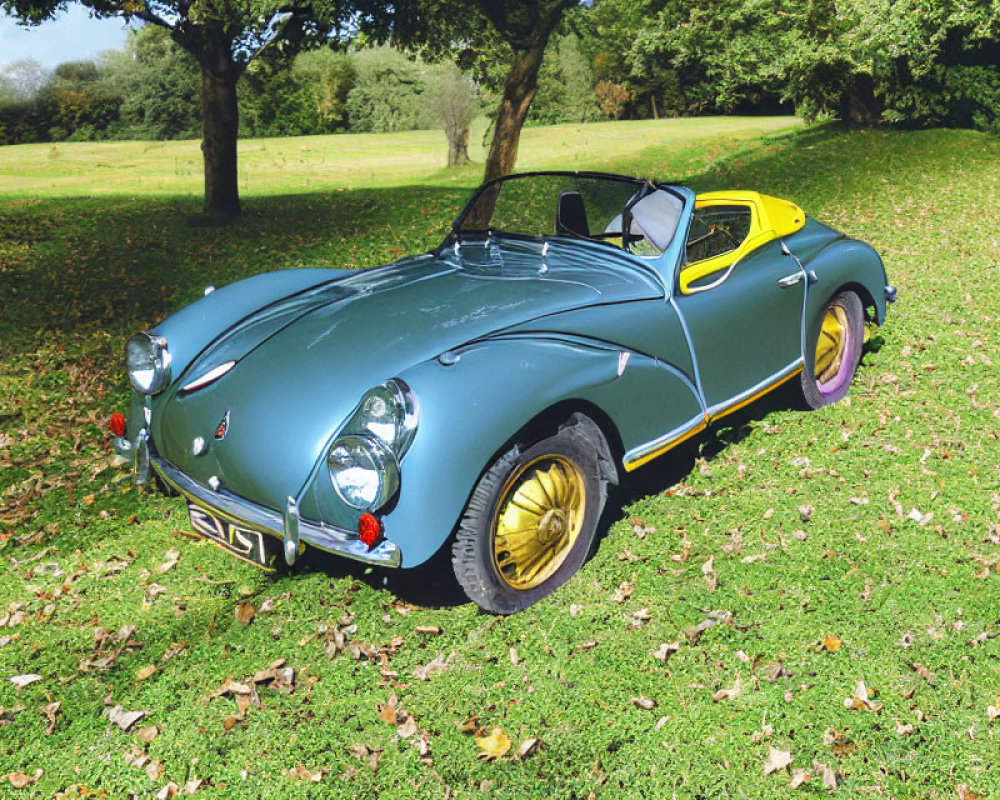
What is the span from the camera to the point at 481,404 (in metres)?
3.67

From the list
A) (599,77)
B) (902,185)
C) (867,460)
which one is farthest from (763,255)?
(599,77)

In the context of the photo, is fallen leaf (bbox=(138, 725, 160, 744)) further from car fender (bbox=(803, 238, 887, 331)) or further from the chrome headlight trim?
car fender (bbox=(803, 238, 887, 331))

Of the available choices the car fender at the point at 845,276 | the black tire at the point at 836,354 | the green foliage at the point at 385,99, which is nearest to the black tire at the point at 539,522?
the car fender at the point at 845,276

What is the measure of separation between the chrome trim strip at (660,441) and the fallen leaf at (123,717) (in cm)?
244

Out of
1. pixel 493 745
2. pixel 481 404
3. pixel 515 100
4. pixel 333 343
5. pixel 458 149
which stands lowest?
pixel 493 745

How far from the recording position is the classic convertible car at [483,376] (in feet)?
11.8

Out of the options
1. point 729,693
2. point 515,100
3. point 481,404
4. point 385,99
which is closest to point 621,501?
point 729,693

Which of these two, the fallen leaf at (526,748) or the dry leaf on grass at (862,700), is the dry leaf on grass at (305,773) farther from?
the dry leaf on grass at (862,700)

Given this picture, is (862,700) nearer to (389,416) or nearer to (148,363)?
(389,416)

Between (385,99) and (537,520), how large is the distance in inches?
1540

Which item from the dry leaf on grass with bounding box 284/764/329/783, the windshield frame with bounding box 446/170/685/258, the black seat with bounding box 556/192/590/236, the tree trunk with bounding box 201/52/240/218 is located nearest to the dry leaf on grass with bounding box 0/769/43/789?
the dry leaf on grass with bounding box 284/764/329/783

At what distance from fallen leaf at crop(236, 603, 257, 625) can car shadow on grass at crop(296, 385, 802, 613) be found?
0.38 meters

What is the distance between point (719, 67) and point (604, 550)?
2160cm

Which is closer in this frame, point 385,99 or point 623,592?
point 623,592
